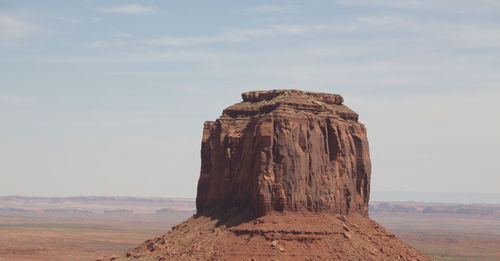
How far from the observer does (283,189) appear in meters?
69.8

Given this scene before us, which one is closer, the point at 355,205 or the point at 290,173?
the point at 290,173

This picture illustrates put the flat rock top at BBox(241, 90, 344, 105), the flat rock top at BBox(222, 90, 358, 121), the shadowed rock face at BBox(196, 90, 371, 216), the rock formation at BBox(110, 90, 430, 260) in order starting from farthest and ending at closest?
the flat rock top at BBox(241, 90, 344, 105), the flat rock top at BBox(222, 90, 358, 121), the shadowed rock face at BBox(196, 90, 371, 216), the rock formation at BBox(110, 90, 430, 260)

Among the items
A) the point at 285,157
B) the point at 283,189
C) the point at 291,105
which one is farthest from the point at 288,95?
the point at 283,189

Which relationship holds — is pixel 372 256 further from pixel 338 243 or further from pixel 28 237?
pixel 28 237

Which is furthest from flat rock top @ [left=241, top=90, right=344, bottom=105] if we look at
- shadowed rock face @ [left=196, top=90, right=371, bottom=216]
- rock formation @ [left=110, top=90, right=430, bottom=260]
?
rock formation @ [left=110, top=90, right=430, bottom=260]

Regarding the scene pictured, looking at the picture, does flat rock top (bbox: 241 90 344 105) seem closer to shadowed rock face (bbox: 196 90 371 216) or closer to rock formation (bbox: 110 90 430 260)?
shadowed rock face (bbox: 196 90 371 216)

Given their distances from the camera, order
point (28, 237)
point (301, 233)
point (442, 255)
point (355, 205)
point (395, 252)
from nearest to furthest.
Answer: point (301, 233), point (395, 252), point (355, 205), point (442, 255), point (28, 237)

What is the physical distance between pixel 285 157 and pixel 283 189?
2565 mm

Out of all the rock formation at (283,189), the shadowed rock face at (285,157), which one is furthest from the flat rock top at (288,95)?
the rock formation at (283,189)

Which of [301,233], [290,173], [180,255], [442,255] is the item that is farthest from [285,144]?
[442,255]

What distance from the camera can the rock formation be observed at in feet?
221

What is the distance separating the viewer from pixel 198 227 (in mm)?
75125

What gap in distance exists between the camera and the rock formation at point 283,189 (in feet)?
221

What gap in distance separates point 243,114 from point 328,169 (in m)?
9.17
